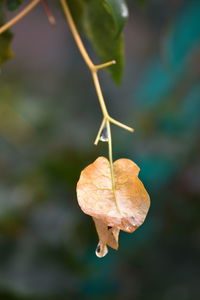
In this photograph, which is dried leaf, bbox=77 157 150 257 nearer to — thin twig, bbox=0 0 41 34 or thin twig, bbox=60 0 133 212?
thin twig, bbox=60 0 133 212

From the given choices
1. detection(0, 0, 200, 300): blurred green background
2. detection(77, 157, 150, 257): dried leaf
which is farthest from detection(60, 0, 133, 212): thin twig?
detection(0, 0, 200, 300): blurred green background

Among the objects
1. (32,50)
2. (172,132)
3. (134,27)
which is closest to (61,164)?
(172,132)

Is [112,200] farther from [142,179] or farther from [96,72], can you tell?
[142,179]

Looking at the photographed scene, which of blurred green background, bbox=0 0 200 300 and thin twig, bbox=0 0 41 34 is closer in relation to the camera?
thin twig, bbox=0 0 41 34

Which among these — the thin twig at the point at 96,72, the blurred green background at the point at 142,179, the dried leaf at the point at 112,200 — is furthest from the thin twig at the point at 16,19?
the blurred green background at the point at 142,179

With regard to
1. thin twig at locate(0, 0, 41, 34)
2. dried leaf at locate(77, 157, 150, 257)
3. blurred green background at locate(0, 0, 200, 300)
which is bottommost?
blurred green background at locate(0, 0, 200, 300)

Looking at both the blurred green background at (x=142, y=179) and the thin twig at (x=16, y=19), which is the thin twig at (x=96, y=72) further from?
the blurred green background at (x=142, y=179)
